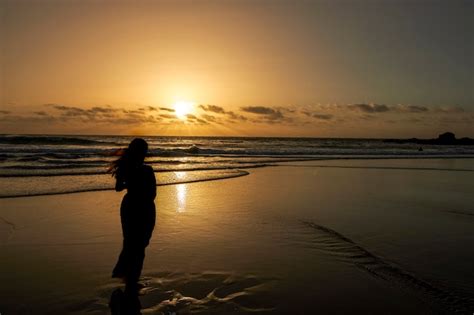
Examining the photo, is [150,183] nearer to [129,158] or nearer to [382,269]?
[129,158]

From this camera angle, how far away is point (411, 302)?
4484 millimetres

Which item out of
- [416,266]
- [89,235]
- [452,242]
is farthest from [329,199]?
[89,235]

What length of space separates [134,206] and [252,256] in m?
2.11

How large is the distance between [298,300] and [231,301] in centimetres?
77

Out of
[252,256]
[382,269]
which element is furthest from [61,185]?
[382,269]

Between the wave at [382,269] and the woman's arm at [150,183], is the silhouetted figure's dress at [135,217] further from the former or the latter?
the wave at [382,269]

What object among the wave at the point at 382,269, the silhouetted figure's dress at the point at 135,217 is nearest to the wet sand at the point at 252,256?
the wave at the point at 382,269

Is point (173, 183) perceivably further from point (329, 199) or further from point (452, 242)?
point (452, 242)

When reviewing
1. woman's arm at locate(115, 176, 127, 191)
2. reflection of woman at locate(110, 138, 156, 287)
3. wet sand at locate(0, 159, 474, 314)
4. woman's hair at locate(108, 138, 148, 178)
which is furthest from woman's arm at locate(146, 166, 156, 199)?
wet sand at locate(0, 159, 474, 314)

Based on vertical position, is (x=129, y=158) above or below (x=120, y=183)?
above

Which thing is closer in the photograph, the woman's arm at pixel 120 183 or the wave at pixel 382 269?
the wave at pixel 382 269

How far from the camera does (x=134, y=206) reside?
5094 millimetres

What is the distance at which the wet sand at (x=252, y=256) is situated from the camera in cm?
452

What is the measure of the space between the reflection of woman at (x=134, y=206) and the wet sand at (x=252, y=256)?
27 cm
